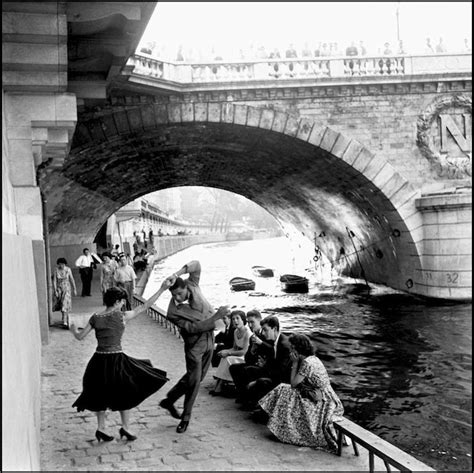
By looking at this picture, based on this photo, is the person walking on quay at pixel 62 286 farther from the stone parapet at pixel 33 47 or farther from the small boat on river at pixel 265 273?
the small boat on river at pixel 265 273

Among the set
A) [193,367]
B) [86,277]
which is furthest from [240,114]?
[193,367]

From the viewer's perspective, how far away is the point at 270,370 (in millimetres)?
6223

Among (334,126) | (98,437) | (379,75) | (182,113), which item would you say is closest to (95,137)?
(182,113)

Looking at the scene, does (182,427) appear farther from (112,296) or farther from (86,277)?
(86,277)

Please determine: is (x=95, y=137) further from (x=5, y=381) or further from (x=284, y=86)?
(x=5, y=381)

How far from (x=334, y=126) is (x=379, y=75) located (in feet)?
6.20

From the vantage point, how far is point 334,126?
16.9m

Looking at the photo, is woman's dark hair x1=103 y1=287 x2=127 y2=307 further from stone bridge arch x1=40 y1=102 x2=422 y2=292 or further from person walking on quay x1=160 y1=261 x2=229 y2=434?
stone bridge arch x1=40 y1=102 x2=422 y2=292

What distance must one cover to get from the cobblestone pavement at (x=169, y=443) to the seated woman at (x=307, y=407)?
0.10 meters

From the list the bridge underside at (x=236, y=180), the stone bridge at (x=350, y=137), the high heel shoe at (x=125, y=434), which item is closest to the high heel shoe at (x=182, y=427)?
the high heel shoe at (x=125, y=434)

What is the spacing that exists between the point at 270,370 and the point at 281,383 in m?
0.43

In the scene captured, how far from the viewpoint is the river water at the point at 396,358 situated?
291 inches

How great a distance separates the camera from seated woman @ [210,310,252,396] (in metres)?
6.99

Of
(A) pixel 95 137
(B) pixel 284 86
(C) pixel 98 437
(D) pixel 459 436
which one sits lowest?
(D) pixel 459 436
